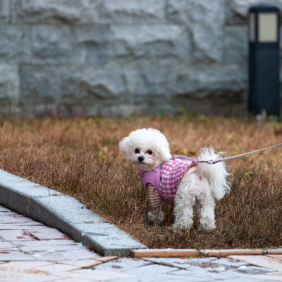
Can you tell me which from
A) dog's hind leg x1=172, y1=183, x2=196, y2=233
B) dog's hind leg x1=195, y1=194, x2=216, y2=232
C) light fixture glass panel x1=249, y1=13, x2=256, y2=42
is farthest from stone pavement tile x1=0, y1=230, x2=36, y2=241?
light fixture glass panel x1=249, y1=13, x2=256, y2=42

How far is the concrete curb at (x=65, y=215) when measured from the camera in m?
3.45

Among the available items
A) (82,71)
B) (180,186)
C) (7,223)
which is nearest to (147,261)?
(180,186)

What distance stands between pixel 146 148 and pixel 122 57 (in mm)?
5971

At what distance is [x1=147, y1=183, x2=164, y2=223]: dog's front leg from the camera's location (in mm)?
4078

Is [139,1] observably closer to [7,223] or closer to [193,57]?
[193,57]

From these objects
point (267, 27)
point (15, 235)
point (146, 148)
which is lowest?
point (15, 235)

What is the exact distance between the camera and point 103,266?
3.19 metres

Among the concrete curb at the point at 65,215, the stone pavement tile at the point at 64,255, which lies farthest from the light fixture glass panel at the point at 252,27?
the stone pavement tile at the point at 64,255

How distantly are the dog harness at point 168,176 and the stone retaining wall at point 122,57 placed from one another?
5.77m

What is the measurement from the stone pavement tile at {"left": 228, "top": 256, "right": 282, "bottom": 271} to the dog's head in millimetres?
954

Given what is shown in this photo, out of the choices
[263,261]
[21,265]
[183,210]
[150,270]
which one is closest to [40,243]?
[21,265]

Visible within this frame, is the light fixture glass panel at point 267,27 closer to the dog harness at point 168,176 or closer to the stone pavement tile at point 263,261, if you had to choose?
the dog harness at point 168,176

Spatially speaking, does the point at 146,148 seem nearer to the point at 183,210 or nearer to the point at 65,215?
the point at 183,210

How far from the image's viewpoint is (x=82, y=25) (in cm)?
959
